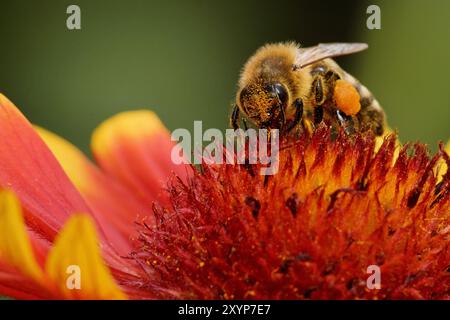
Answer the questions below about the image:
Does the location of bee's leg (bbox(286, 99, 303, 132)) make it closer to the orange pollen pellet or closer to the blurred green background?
the orange pollen pellet

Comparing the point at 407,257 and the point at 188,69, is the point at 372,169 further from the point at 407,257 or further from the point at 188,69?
the point at 188,69

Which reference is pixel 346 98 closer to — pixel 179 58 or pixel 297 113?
pixel 297 113

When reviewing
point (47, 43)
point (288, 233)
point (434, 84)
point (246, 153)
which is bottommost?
point (288, 233)

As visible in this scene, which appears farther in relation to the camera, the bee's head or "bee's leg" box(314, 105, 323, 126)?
"bee's leg" box(314, 105, 323, 126)

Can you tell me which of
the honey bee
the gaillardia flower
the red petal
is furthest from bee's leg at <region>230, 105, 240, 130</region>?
the red petal

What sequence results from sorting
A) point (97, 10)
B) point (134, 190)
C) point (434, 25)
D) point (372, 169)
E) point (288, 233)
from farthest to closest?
point (97, 10) → point (434, 25) → point (134, 190) → point (372, 169) → point (288, 233)

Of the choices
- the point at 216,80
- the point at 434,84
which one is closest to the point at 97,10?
the point at 216,80

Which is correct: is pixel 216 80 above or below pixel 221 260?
above

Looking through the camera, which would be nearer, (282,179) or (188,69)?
(282,179)
